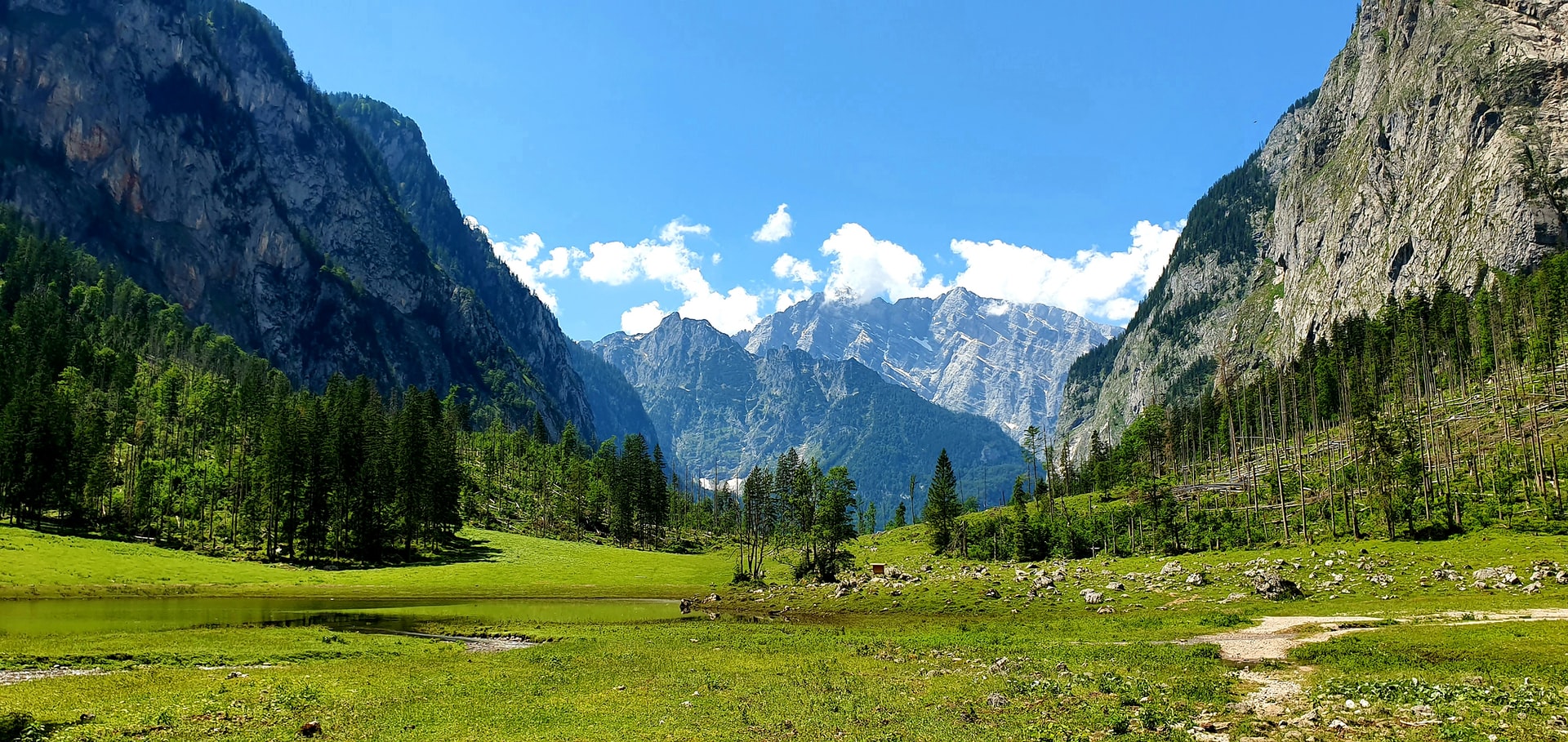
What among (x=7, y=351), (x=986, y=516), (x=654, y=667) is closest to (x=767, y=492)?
(x=986, y=516)

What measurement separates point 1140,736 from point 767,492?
122 meters

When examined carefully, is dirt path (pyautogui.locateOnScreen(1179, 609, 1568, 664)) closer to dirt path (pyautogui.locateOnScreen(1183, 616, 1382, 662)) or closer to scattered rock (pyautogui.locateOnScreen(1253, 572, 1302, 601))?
dirt path (pyautogui.locateOnScreen(1183, 616, 1382, 662))

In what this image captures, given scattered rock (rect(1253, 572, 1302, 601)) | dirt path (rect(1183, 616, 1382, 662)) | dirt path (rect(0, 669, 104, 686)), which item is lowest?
scattered rock (rect(1253, 572, 1302, 601))

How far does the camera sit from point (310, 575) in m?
88.0

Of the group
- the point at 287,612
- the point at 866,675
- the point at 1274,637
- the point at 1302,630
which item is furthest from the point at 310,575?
the point at 1302,630

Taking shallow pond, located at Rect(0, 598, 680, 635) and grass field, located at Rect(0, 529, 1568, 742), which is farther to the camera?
shallow pond, located at Rect(0, 598, 680, 635)

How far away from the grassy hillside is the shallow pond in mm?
7024

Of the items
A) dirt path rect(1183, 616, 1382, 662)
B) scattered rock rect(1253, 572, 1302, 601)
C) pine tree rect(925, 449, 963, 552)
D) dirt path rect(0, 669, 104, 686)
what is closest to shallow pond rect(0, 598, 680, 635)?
dirt path rect(0, 669, 104, 686)

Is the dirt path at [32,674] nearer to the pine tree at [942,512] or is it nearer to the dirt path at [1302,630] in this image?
the dirt path at [1302,630]

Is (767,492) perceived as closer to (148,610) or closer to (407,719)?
(148,610)

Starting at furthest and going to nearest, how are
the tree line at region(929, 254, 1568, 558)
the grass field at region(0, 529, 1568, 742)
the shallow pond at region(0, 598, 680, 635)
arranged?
the tree line at region(929, 254, 1568, 558)
the shallow pond at region(0, 598, 680, 635)
the grass field at region(0, 529, 1568, 742)

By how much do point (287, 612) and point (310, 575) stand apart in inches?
1346

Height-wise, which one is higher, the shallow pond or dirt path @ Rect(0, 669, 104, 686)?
dirt path @ Rect(0, 669, 104, 686)

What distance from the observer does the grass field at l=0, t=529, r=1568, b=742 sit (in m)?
21.9
